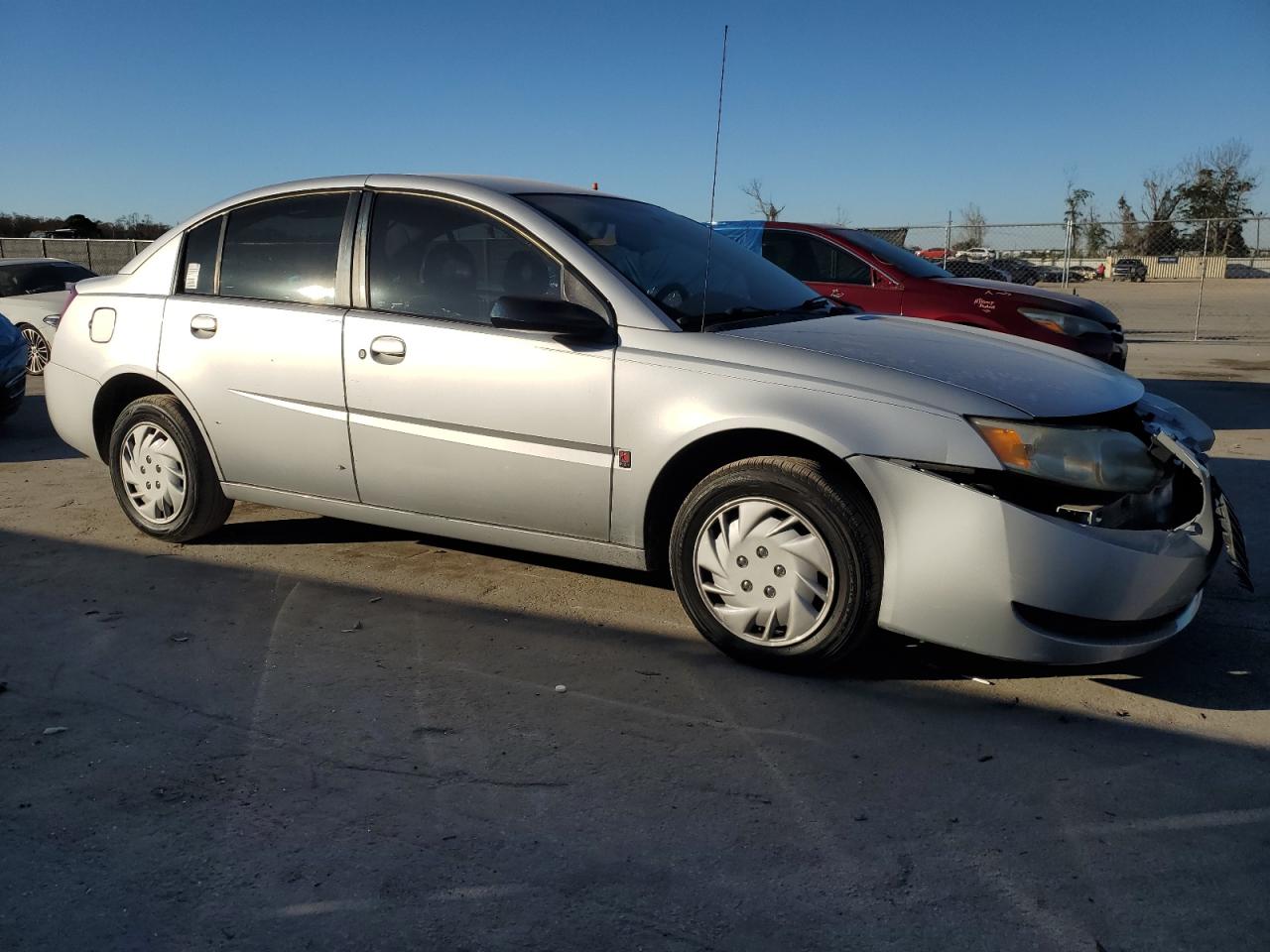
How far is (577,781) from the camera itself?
3.07m

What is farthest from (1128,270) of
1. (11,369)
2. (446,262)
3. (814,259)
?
(446,262)

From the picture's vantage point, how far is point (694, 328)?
4.07m

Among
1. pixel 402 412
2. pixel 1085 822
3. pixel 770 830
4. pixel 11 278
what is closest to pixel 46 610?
pixel 402 412

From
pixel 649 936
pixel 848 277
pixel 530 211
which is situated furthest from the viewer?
pixel 848 277

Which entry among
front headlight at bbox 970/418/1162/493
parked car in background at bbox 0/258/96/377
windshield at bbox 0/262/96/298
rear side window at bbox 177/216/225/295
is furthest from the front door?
windshield at bbox 0/262/96/298

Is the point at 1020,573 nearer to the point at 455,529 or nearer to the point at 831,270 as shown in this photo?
the point at 455,529

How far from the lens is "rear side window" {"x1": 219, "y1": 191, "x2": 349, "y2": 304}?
188 inches

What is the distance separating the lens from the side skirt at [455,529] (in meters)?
4.17

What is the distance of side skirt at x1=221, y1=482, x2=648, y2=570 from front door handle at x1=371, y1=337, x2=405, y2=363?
24.8 inches

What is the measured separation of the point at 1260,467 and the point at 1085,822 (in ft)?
17.3

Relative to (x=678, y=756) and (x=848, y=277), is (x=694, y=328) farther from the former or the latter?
(x=848, y=277)

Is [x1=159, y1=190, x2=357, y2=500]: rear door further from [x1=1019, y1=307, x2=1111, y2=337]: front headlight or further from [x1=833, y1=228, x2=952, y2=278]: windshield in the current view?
[x1=1019, y1=307, x2=1111, y2=337]: front headlight

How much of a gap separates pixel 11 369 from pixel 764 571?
7.69 metres

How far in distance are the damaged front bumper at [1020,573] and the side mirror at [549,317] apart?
1.08 m
